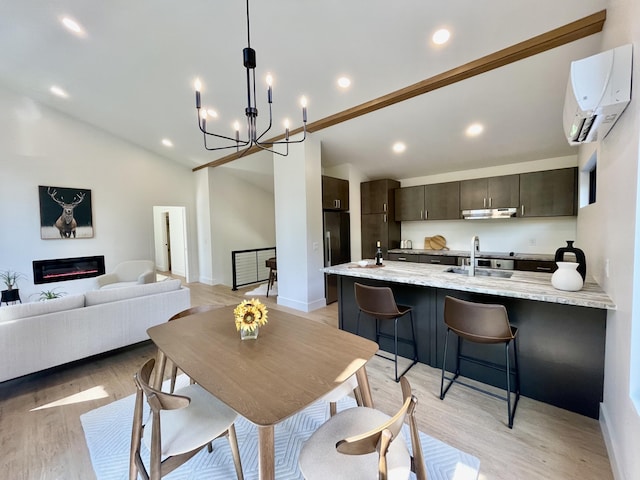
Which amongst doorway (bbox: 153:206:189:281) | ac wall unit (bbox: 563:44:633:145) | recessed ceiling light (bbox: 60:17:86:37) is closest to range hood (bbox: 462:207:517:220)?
ac wall unit (bbox: 563:44:633:145)

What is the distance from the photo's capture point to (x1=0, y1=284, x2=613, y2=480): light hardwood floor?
62.4 inches

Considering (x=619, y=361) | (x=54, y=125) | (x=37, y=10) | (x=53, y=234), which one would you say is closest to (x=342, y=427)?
(x=619, y=361)

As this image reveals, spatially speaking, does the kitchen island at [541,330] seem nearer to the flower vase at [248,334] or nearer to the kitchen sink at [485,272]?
the kitchen sink at [485,272]

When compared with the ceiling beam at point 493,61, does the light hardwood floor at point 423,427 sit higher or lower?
lower

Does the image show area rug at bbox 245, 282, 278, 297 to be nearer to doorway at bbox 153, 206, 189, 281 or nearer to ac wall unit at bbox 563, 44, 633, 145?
doorway at bbox 153, 206, 189, 281

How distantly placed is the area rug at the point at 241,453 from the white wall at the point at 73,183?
181 inches

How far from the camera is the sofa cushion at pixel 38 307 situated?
2283 mm

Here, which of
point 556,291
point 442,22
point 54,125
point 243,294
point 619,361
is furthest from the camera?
point 243,294

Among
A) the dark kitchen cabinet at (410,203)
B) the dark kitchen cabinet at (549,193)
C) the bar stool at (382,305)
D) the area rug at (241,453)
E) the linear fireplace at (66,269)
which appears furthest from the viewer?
the dark kitchen cabinet at (410,203)

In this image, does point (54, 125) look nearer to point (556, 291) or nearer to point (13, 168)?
point (13, 168)

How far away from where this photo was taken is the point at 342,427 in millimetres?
1244

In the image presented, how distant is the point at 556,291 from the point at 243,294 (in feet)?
17.0

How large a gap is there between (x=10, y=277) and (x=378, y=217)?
6.67 metres

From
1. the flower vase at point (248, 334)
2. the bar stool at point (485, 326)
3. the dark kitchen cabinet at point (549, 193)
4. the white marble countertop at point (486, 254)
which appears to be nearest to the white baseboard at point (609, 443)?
the bar stool at point (485, 326)
